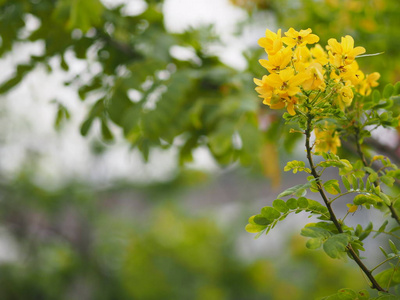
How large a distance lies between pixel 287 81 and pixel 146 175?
3.79 meters

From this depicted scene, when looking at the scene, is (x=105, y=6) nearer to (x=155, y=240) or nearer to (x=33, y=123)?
(x=33, y=123)

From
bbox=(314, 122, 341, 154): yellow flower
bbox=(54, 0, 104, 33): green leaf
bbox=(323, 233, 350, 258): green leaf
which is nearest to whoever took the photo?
bbox=(323, 233, 350, 258): green leaf

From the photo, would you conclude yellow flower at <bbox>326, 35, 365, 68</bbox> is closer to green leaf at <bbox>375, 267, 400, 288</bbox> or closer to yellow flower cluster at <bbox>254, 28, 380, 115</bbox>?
yellow flower cluster at <bbox>254, 28, 380, 115</bbox>

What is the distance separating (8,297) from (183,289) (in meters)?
1.82

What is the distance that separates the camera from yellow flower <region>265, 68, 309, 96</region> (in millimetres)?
464

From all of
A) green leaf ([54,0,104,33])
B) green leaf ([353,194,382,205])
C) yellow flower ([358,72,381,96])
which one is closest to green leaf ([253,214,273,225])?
green leaf ([353,194,382,205])

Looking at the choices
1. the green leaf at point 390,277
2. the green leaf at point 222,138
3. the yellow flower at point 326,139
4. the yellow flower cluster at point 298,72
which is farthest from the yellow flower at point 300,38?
the green leaf at point 222,138

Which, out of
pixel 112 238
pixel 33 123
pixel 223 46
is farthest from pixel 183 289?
pixel 223 46

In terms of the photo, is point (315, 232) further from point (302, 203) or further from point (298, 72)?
point (298, 72)

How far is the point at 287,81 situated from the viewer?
0.47m

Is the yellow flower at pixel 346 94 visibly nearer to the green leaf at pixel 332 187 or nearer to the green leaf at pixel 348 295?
the green leaf at pixel 332 187

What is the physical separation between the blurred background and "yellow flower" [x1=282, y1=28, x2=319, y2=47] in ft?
1.70

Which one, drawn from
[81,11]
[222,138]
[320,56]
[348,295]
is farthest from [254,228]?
[81,11]

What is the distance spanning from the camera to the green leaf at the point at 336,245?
0.44m
